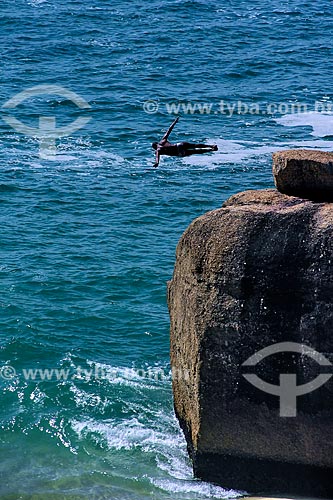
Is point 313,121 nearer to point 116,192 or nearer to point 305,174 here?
point 116,192

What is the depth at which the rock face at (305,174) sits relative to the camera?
19.4 metres

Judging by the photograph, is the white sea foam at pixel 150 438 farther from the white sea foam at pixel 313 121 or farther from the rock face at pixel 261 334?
the white sea foam at pixel 313 121

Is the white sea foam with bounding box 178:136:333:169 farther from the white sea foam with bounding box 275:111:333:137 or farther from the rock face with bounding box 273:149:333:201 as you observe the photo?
the rock face with bounding box 273:149:333:201

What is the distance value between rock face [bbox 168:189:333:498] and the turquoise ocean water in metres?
1.72

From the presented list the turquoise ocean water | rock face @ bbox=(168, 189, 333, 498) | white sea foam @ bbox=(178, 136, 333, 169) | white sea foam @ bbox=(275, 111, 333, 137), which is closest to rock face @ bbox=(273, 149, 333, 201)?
rock face @ bbox=(168, 189, 333, 498)

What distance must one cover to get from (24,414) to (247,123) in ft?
85.1

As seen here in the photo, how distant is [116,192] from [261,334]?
70.2ft

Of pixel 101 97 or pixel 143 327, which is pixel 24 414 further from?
pixel 101 97

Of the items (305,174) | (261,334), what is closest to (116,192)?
(305,174)

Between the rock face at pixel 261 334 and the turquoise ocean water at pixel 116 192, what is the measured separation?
1.72m

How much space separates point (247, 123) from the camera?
159 feet

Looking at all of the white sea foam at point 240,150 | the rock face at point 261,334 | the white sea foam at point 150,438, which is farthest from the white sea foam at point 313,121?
the rock face at point 261,334

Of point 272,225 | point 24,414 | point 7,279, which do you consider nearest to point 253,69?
point 7,279

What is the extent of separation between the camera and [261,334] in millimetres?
19172
